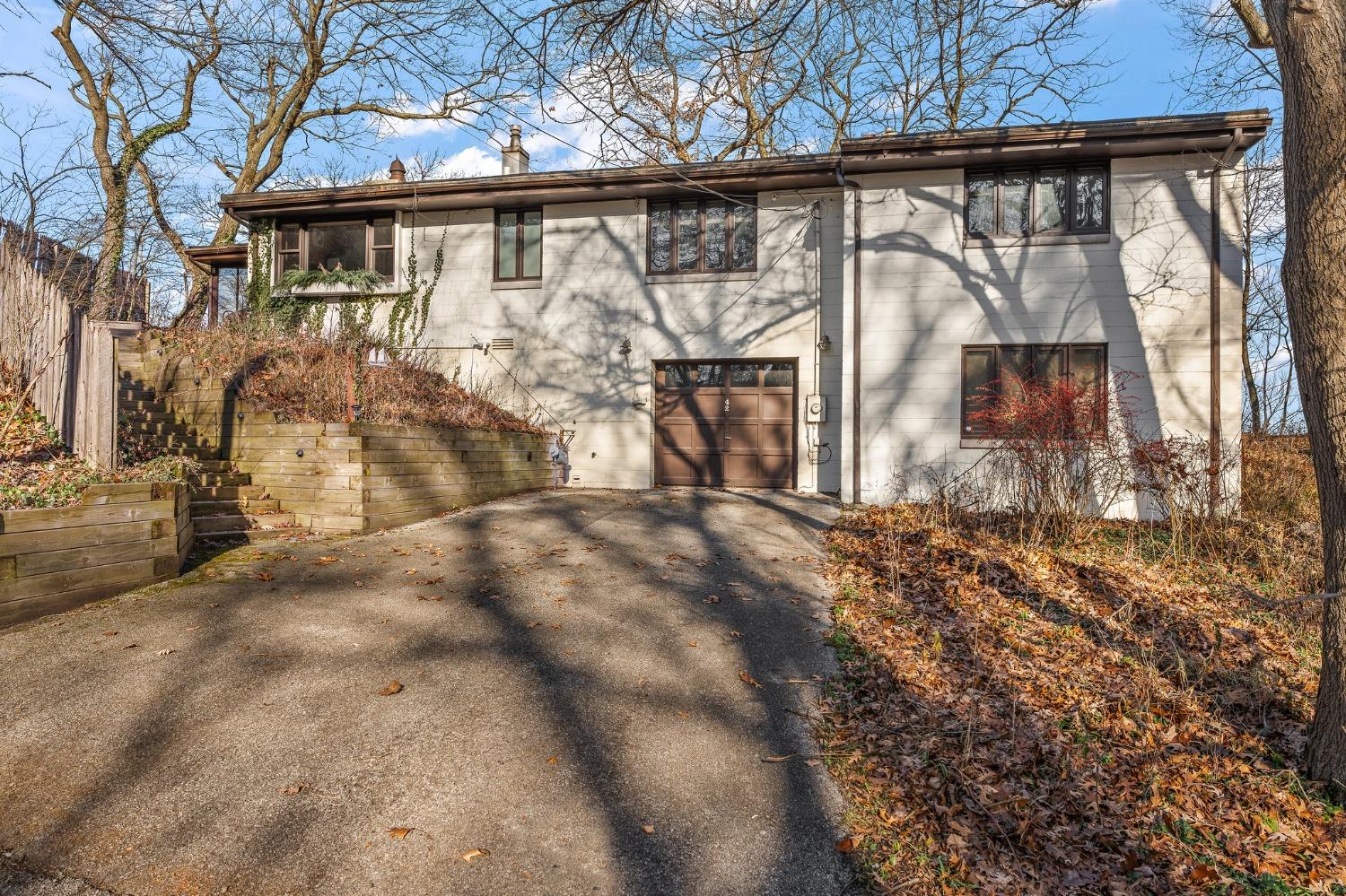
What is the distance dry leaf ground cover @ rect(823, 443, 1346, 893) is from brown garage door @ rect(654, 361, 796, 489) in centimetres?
545

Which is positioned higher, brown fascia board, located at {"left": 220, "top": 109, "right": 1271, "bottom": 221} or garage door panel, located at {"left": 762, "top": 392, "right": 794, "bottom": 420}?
brown fascia board, located at {"left": 220, "top": 109, "right": 1271, "bottom": 221}

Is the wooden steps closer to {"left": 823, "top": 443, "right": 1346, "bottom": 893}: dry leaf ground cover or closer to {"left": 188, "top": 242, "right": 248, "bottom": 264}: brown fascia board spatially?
{"left": 823, "top": 443, "right": 1346, "bottom": 893}: dry leaf ground cover

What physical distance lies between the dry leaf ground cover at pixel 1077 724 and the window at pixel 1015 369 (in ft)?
13.1

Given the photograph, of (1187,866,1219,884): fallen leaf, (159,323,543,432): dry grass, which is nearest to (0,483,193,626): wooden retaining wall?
(159,323,543,432): dry grass

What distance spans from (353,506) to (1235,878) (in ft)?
25.3

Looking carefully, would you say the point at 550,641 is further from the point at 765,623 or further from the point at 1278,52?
the point at 1278,52

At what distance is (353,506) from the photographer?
25.8ft

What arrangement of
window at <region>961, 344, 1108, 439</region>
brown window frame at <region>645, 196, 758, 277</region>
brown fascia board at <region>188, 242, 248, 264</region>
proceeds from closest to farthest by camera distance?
window at <region>961, 344, 1108, 439</region> < brown window frame at <region>645, 196, 758, 277</region> < brown fascia board at <region>188, 242, 248, 264</region>

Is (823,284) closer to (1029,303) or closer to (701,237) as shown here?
(701,237)

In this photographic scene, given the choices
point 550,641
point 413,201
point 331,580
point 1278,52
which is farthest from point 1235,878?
point 413,201

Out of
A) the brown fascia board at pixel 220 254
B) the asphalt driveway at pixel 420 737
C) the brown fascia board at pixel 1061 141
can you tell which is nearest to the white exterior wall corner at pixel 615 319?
the brown fascia board at pixel 1061 141

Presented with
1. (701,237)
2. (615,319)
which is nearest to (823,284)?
(701,237)

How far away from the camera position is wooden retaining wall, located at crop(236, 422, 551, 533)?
25.9 ft

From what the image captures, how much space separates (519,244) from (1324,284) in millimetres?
12416
